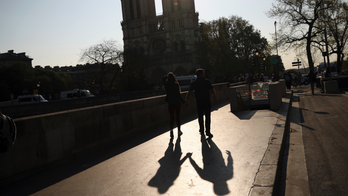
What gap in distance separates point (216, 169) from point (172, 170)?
2.13 ft

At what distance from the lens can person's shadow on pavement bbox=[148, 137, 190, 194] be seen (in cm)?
407

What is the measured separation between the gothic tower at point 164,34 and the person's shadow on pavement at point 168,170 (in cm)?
8152

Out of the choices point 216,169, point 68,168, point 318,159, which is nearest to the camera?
point 216,169

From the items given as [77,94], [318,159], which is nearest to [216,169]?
[318,159]

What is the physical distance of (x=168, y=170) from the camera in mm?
4730

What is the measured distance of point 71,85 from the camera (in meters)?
105

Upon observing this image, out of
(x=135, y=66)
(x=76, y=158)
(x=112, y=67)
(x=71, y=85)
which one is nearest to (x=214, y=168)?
(x=76, y=158)

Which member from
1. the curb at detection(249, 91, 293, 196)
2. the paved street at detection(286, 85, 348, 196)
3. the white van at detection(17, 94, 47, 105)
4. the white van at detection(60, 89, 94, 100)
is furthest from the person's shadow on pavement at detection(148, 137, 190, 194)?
the white van at detection(60, 89, 94, 100)

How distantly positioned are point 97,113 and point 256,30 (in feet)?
190

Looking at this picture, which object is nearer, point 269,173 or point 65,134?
point 269,173

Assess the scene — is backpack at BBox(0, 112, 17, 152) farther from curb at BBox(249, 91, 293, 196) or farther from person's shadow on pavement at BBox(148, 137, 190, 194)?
curb at BBox(249, 91, 293, 196)

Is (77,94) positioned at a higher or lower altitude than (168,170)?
higher

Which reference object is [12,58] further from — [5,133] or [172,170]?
[5,133]

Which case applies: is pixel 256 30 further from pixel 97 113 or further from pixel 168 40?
pixel 97 113
